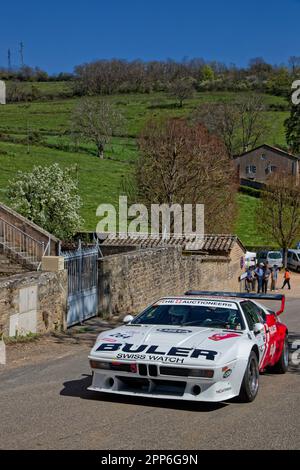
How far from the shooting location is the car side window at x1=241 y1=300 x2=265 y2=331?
9.63 m

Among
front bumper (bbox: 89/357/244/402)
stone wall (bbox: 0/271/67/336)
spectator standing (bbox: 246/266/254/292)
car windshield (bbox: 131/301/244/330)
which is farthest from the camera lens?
spectator standing (bbox: 246/266/254/292)

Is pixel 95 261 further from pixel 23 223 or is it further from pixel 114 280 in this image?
pixel 23 223

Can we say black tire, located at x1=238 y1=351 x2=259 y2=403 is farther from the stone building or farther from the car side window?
the stone building

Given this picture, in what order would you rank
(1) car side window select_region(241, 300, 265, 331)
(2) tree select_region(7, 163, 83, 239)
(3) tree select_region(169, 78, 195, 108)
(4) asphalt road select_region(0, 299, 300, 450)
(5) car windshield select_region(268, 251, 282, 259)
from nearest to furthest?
1. (4) asphalt road select_region(0, 299, 300, 450)
2. (1) car side window select_region(241, 300, 265, 331)
3. (2) tree select_region(7, 163, 83, 239)
4. (5) car windshield select_region(268, 251, 282, 259)
5. (3) tree select_region(169, 78, 195, 108)

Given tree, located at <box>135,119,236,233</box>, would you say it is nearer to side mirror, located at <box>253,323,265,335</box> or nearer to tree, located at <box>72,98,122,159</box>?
side mirror, located at <box>253,323,265,335</box>

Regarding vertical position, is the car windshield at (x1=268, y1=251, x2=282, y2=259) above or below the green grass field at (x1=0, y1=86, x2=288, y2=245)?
below

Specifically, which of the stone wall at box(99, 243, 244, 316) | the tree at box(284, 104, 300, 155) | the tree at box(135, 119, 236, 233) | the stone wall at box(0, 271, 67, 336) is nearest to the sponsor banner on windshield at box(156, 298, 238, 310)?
the stone wall at box(0, 271, 67, 336)

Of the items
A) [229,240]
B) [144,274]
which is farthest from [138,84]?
[144,274]

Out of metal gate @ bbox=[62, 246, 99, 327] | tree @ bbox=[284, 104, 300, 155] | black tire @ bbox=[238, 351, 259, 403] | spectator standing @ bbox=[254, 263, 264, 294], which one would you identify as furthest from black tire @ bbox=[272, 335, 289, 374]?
tree @ bbox=[284, 104, 300, 155]

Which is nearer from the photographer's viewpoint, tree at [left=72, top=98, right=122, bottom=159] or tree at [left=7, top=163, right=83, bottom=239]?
tree at [left=7, top=163, right=83, bottom=239]

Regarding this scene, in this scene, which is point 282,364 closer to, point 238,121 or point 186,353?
point 186,353

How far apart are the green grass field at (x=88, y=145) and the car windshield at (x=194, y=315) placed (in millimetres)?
32305

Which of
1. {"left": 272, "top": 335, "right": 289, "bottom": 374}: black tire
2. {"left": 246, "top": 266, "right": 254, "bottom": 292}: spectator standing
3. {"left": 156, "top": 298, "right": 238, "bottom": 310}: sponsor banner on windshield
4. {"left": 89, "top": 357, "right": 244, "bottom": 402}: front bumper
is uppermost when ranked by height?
{"left": 156, "top": 298, "right": 238, "bottom": 310}: sponsor banner on windshield

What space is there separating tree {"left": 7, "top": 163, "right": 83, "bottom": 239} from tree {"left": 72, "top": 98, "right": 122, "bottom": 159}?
132 feet
